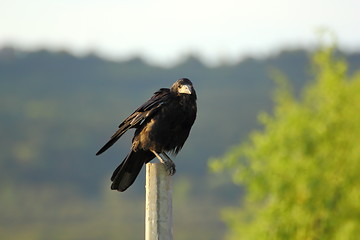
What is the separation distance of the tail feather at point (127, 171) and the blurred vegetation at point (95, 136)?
65453 millimetres

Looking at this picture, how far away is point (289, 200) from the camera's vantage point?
60.2ft

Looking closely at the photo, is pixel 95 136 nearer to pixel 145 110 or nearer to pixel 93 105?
pixel 93 105

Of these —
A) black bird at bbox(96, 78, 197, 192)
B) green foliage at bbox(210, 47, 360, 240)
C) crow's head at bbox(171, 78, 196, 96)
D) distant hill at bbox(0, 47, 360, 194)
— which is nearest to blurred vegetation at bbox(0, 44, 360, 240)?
distant hill at bbox(0, 47, 360, 194)

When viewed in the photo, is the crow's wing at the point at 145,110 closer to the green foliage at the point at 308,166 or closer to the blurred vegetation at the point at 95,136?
the green foliage at the point at 308,166

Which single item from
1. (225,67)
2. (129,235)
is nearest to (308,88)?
(129,235)

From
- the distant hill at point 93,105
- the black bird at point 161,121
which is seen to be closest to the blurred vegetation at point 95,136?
the distant hill at point 93,105

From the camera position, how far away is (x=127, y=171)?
9078 millimetres

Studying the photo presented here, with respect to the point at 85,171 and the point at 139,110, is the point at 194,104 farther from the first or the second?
the point at 85,171

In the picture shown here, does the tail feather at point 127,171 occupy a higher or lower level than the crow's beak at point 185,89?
lower

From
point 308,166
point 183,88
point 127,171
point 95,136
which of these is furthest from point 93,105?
point 127,171

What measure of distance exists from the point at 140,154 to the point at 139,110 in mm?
467

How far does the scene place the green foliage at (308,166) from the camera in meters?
17.9

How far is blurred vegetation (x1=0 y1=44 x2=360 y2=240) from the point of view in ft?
289

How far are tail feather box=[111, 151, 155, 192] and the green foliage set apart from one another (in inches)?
→ 313
